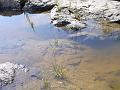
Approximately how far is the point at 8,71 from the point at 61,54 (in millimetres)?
1020

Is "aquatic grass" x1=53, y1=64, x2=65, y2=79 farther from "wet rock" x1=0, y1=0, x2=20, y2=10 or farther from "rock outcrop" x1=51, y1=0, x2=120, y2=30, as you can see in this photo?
"wet rock" x1=0, y1=0, x2=20, y2=10

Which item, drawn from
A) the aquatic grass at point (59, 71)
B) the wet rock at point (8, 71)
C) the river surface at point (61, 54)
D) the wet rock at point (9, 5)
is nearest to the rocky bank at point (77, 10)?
the river surface at point (61, 54)

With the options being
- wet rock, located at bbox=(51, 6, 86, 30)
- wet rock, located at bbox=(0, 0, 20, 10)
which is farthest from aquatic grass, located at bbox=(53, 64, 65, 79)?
wet rock, located at bbox=(0, 0, 20, 10)

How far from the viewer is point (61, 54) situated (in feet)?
16.0

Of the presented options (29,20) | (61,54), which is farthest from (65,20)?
(61,54)

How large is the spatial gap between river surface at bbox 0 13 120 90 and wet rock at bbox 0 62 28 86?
0.08m

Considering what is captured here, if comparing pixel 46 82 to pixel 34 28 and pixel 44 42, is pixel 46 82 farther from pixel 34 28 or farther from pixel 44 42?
pixel 34 28

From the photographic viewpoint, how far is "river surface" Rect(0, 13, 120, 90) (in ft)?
13.4

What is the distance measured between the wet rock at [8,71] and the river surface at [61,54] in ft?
0.26

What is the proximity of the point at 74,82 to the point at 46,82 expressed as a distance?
405 millimetres

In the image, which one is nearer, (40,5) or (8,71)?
(8,71)

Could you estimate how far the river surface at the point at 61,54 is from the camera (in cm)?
409

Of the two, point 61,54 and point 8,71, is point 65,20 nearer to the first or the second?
point 61,54

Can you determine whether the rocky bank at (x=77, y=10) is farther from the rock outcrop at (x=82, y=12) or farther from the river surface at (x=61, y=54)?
the river surface at (x=61, y=54)
